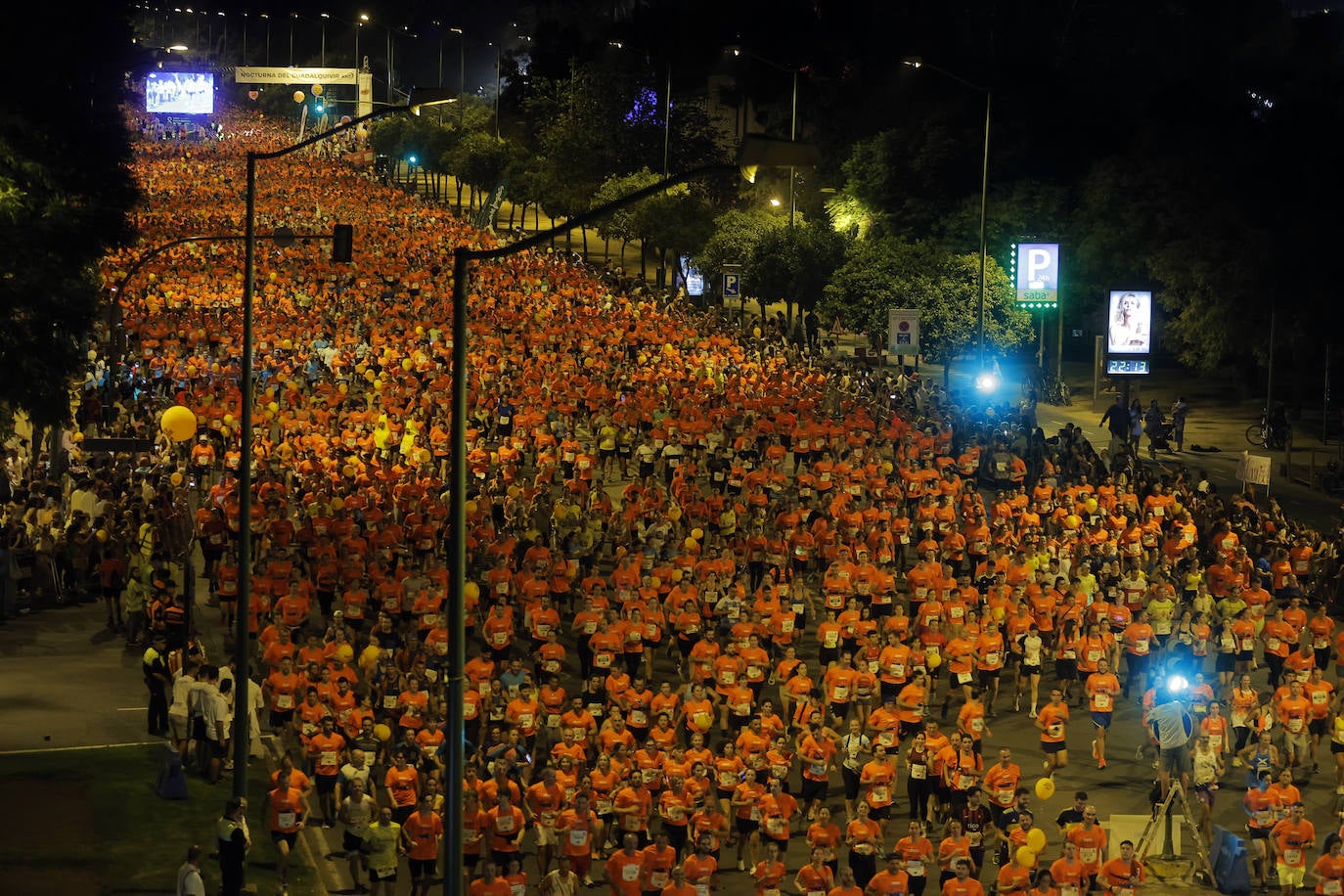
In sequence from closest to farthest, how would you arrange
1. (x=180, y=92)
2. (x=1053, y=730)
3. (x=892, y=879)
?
(x=892, y=879) < (x=1053, y=730) < (x=180, y=92)

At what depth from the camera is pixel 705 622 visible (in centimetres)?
2362

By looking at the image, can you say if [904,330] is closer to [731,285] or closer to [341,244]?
[731,285]

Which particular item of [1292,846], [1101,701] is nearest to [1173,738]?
[1101,701]

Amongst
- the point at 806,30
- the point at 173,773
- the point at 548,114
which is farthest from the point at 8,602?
the point at 548,114

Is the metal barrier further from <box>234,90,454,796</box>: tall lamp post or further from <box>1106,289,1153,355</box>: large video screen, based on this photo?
<box>234,90,454,796</box>: tall lamp post

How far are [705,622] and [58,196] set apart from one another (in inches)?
453

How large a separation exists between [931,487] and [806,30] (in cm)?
4652

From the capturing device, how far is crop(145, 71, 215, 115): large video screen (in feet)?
335

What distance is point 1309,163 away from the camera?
50031mm

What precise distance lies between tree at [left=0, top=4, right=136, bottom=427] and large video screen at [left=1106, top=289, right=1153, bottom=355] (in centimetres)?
1862

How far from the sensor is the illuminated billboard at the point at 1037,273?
4266 cm

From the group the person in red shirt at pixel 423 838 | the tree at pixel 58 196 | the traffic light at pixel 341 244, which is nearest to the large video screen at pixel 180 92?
the tree at pixel 58 196

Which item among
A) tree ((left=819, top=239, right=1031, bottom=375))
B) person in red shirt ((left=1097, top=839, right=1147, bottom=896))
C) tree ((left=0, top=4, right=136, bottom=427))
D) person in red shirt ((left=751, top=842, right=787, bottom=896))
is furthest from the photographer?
tree ((left=819, top=239, right=1031, bottom=375))

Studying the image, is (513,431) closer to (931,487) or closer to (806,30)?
(931,487)
